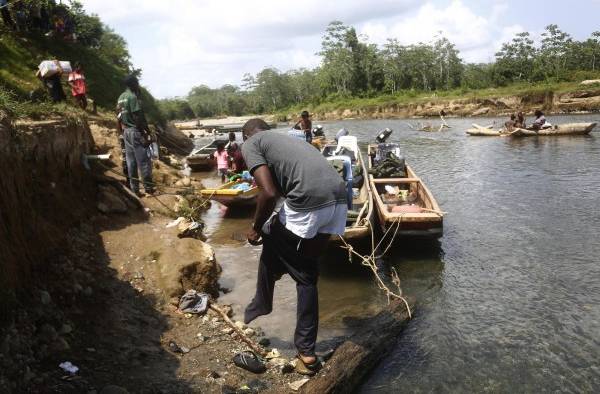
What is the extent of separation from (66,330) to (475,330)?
443 centimetres

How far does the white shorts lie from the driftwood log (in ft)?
3.94

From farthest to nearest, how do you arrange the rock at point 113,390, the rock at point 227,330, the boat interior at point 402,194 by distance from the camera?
the boat interior at point 402,194 < the rock at point 227,330 < the rock at point 113,390

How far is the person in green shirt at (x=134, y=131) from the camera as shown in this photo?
27.2 ft

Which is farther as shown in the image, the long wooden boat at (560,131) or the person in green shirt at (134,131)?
the long wooden boat at (560,131)

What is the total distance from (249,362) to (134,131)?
5.62 m

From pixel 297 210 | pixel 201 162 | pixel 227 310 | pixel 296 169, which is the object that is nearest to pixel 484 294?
pixel 227 310

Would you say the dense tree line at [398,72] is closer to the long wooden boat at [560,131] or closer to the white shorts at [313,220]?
the long wooden boat at [560,131]

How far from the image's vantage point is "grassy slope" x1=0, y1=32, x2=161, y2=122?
7658 mm

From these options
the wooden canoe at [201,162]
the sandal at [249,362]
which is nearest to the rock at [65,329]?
the sandal at [249,362]

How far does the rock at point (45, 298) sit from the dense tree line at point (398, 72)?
138ft

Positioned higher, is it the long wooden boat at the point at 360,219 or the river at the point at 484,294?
the long wooden boat at the point at 360,219

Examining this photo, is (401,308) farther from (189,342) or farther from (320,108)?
(320,108)

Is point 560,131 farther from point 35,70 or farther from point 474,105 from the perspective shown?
point 474,105

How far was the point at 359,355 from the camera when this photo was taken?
14.4ft
